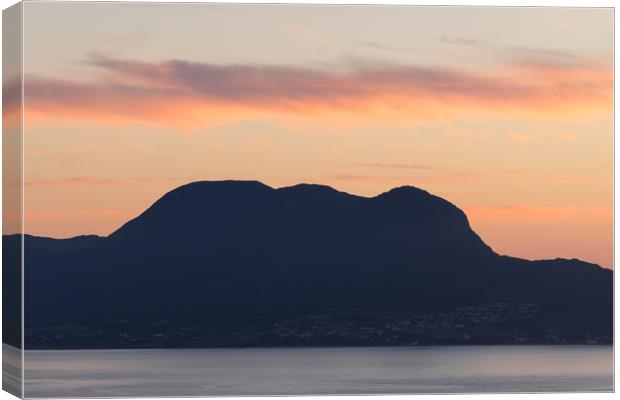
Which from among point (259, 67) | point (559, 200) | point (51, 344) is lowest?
point (51, 344)

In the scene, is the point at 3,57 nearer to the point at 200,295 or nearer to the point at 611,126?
the point at 200,295

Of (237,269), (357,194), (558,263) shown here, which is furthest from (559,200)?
(237,269)

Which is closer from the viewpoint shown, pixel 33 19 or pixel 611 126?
pixel 33 19

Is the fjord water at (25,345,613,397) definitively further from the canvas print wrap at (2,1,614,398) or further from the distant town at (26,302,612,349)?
the distant town at (26,302,612,349)

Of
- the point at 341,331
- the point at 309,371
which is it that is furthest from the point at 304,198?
the point at 309,371

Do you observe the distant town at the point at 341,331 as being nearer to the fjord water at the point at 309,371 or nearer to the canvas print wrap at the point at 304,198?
the canvas print wrap at the point at 304,198

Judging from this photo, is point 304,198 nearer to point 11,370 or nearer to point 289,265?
point 289,265

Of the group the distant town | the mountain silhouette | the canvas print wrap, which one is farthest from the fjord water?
the mountain silhouette
